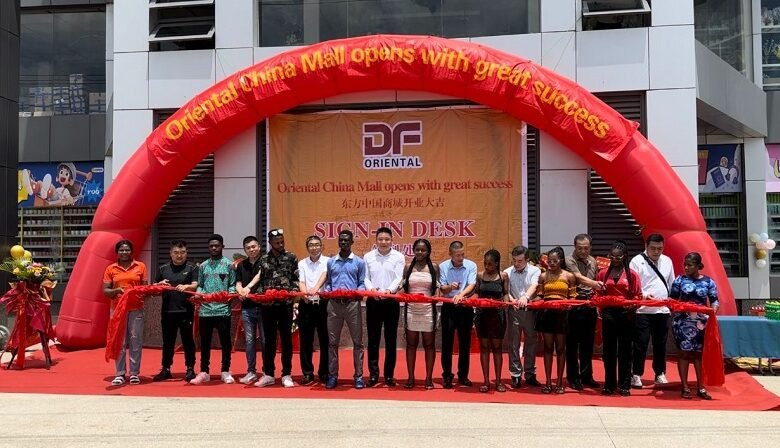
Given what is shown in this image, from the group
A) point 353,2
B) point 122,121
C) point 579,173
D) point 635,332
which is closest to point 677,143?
point 579,173

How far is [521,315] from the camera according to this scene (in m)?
6.71

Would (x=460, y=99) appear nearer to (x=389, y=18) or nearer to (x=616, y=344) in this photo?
(x=389, y=18)

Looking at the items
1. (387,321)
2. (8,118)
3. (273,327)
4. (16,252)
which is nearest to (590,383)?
(387,321)

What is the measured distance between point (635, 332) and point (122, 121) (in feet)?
25.8

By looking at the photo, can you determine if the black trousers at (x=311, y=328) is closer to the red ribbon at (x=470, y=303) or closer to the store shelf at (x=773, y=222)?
the red ribbon at (x=470, y=303)

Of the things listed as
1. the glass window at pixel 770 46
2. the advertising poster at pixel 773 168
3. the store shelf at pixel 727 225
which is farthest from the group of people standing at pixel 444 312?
the glass window at pixel 770 46

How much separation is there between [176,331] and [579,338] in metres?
4.27

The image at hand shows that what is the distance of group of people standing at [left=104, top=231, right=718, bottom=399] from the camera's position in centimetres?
654

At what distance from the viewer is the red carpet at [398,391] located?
6156mm

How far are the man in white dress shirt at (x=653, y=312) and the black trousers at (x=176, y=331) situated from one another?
4.69 metres

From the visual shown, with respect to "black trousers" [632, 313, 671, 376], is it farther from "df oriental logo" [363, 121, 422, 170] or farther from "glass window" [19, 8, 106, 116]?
"glass window" [19, 8, 106, 116]

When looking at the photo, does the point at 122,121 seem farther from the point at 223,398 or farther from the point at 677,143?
the point at 677,143

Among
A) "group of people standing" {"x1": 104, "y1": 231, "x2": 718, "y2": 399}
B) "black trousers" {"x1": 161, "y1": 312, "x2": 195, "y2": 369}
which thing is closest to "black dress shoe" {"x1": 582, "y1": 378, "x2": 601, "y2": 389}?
"group of people standing" {"x1": 104, "y1": 231, "x2": 718, "y2": 399}

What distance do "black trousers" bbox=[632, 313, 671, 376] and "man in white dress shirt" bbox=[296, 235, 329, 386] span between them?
3.20m
